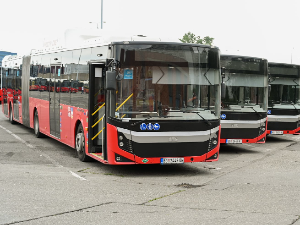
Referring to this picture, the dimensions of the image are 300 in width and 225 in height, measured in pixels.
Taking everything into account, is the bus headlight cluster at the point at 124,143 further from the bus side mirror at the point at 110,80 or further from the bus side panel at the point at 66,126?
the bus side panel at the point at 66,126

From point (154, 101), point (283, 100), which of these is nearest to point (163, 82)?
point (154, 101)

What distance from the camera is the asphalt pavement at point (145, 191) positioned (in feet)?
25.5

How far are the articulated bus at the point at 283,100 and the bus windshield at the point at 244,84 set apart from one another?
2934mm

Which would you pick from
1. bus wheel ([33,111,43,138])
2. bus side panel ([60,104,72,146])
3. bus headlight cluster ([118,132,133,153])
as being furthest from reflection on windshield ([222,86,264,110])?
bus wheel ([33,111,43,138])

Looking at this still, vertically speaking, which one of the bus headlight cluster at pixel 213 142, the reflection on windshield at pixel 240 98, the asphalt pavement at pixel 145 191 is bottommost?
the asphalt pavement at pixel 145 191

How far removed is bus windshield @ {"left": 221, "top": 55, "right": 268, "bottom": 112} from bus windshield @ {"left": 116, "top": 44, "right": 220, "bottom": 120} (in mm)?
5380

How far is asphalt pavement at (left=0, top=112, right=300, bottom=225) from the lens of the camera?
777cm

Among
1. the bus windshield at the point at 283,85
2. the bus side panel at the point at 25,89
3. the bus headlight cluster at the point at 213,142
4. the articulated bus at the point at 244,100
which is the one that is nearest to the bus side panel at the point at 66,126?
the bus headlight cluster at the point at 213,142

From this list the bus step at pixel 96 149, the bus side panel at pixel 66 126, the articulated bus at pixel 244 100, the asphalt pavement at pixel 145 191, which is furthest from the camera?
the articulated bus at pixel 244 100

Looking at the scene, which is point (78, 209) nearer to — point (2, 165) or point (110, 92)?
point (110, 92)

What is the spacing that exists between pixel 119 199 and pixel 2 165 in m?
4.67

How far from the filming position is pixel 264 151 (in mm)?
17844

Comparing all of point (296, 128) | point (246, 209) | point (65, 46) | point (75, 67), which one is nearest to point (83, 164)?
point (75, 67)

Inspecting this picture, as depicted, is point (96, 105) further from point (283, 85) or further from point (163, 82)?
point (283, 85)
